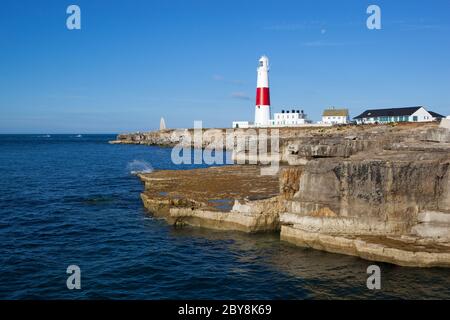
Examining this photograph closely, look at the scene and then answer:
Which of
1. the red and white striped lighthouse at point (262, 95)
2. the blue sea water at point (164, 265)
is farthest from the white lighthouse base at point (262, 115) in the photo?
the blue sea water at point (164, 265)

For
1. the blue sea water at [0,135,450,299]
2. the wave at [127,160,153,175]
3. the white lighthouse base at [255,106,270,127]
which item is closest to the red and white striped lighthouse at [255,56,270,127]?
the white lighthouse base at [255,106,270,127]

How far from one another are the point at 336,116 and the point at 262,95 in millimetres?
39671

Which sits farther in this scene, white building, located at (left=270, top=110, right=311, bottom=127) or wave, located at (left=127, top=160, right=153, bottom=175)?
white building, located at (left=270, top=110, right=311, bottom=127)

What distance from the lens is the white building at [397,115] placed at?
96625 mm

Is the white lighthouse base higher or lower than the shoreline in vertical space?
higher

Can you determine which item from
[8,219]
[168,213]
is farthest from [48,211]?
[168,213]

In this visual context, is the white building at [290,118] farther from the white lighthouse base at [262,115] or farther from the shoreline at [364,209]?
the shoreline at [364,209]

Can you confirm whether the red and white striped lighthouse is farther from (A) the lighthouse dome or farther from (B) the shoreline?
(B) the shoreline

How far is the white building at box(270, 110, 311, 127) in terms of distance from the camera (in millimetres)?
106994

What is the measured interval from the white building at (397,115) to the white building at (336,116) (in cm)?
595

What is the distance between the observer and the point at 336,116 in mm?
121250

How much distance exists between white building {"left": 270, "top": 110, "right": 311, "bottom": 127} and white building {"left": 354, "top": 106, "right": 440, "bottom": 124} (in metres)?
15.0
